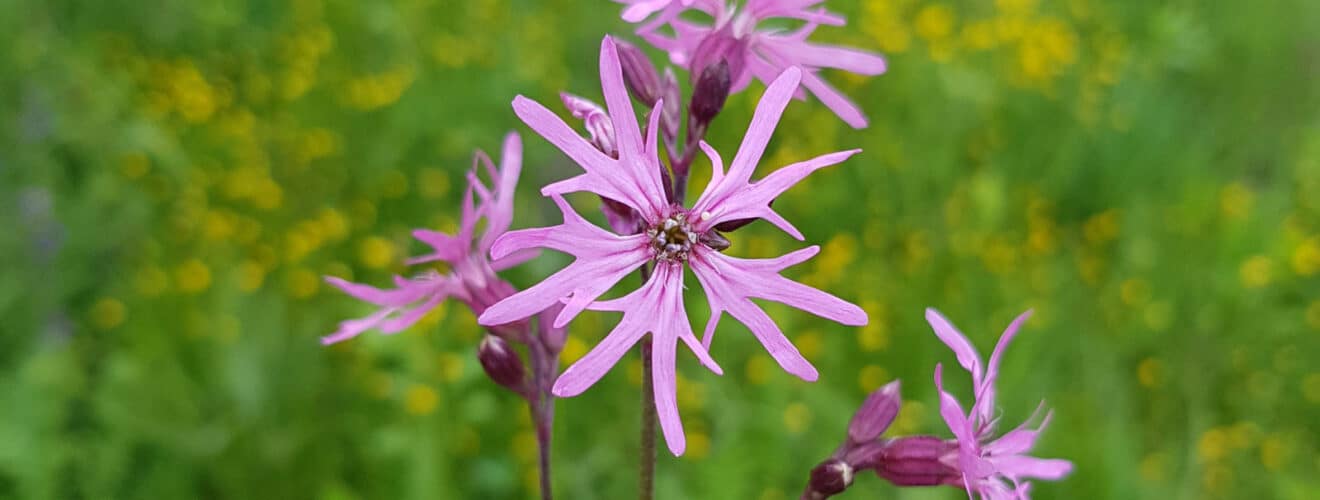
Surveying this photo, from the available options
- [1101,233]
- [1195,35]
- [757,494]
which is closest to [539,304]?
[757,494]

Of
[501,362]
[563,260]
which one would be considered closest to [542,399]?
[501,362]

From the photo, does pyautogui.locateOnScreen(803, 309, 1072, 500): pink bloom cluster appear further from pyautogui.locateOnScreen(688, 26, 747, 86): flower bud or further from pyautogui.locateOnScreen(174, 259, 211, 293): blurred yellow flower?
pyautogui.locateOnScreen(174, 259, 211, 293): blurred yellow flower

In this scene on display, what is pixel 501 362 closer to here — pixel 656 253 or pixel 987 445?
pixel 656 253

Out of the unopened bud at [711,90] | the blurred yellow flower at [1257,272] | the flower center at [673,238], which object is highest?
the blurred yellow flower at [1257,272]

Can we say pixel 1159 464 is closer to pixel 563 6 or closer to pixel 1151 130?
pixel 1151 130

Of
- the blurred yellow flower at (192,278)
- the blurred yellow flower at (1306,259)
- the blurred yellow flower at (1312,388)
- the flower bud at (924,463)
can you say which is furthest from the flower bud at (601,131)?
the blurred yellow flower at (1306,259)

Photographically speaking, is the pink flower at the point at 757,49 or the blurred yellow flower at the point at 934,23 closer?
the pink flower at the point at 757,49

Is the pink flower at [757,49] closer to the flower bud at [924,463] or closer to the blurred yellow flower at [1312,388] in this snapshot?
the flower bud at [924,463]
